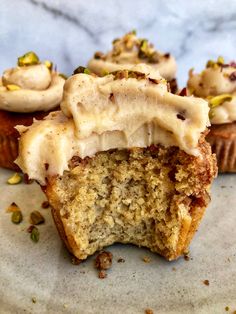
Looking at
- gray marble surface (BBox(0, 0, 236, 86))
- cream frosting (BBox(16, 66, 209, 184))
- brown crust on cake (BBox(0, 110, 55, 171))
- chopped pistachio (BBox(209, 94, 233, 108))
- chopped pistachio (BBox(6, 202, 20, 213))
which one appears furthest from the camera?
gray marble surface (BBox(0, 0, 236, 86))

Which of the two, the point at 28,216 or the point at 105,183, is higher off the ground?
the point at 105,183

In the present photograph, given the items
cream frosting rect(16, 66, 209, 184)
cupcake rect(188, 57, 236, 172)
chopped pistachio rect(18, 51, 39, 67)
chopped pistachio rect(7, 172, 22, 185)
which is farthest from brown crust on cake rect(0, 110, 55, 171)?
cupcake rect(188, 57, 236, 172)

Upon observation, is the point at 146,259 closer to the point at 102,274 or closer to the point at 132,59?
the point at 102,274

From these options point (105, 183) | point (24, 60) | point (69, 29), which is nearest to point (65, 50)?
point (69, 29)

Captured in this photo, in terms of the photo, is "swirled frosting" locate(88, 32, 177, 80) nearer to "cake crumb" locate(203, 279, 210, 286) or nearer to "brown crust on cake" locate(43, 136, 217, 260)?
"brown crust on cake" locate(43, 136, 217, 260)

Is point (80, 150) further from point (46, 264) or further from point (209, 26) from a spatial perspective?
point (209, 26)
